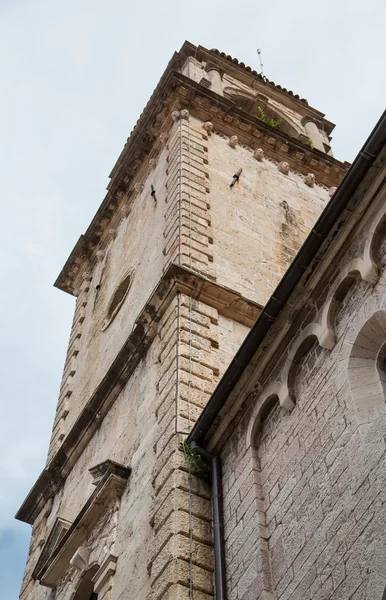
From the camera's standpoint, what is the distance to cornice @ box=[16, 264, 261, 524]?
32.7 ft

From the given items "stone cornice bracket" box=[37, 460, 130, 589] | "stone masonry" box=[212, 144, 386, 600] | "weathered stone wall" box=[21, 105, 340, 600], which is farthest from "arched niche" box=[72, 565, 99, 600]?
"stone masonry" box=[212, 144, 386, 600]

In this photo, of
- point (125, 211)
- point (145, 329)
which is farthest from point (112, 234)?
point (145, 329)

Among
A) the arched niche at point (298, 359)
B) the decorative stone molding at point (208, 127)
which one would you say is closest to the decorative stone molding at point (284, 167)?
the decorative stone molding at point (208, 127)

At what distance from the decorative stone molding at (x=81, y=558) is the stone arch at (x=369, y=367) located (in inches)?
162

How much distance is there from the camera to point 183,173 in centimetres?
1266

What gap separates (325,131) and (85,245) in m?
6.52

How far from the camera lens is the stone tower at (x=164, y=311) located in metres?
7.81

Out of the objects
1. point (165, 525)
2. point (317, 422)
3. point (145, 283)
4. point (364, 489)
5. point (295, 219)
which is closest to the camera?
point (364, 489)

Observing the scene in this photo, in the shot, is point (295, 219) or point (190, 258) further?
point (295, 219)

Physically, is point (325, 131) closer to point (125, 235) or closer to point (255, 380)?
point (125, 235)

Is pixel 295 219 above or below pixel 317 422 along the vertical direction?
above

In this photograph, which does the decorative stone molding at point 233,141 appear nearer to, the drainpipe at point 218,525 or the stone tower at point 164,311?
the stone tower at point 164,311

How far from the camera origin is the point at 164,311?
32.8ft

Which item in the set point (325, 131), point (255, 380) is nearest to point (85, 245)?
point (325, 131)
